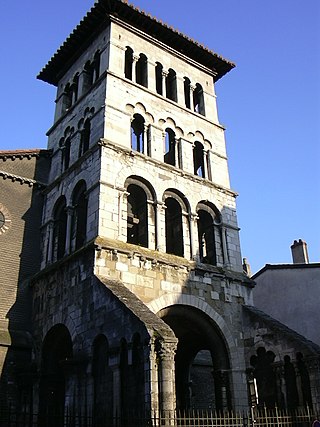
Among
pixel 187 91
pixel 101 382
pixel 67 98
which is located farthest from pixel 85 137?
pixel 101 382

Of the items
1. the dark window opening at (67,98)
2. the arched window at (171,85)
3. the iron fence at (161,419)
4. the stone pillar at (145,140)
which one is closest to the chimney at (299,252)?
the arched window at (171,85)

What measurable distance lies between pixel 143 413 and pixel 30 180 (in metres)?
12.2

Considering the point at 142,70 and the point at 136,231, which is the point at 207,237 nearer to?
the point at 136,231

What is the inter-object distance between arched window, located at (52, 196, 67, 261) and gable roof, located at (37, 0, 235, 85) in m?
8.22

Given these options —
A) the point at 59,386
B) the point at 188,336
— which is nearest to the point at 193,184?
the point at 188,336

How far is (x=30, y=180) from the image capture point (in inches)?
826

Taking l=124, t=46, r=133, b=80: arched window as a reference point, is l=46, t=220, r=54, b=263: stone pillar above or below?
below

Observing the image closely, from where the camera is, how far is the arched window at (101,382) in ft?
44.4

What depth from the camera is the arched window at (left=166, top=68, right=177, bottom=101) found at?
74.4ft

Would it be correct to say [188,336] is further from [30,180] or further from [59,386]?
[30,180]

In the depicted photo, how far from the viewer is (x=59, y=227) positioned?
20.0 metres

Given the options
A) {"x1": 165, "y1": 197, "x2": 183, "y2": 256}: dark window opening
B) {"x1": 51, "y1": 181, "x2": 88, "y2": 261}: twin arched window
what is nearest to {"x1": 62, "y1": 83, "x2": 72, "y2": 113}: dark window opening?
{"x1": 51, "y1": 181, "x2": 88, "y2": 261}: twin arched window

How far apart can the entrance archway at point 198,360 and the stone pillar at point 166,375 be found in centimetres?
404

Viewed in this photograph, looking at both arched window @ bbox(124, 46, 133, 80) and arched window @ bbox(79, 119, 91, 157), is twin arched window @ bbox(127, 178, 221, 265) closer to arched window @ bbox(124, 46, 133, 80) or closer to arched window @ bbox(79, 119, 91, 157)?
arched window @ bbox(79, 119, 91, 157)
